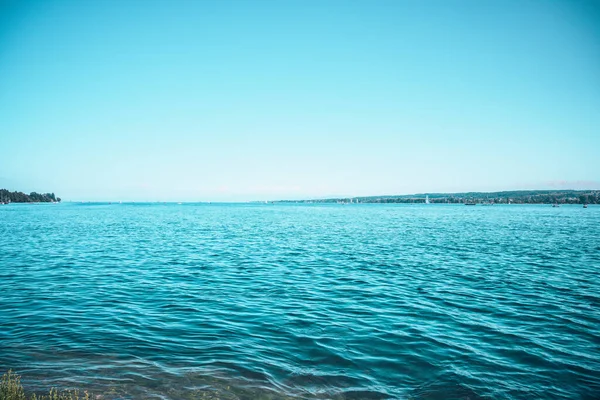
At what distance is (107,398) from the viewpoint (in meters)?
7.88

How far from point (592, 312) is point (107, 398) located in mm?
18701

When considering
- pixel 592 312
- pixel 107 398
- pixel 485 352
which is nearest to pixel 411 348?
pixel 485 352

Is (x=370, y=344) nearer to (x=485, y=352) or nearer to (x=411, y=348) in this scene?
(x=411, y=348)

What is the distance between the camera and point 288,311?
48.8 feet

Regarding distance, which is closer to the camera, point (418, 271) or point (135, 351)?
point (135, 351)

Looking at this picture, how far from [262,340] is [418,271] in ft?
48.7

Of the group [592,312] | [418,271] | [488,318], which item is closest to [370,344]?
[488,318]

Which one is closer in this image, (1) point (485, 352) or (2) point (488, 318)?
(1) point (485, 352)

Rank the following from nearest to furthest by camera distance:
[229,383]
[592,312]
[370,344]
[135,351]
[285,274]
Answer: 1. [229,383]
2. [135,351]
3. [370,344]
4. [592,312]
5. [285,274]

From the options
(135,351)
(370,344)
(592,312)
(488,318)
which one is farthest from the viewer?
(592,312)

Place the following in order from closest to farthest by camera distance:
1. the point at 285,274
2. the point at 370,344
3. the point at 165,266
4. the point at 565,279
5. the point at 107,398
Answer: the point at 107,398 < the point at 370,344 < the point at 565,279 < the point at 285,274 < the point at 165,266

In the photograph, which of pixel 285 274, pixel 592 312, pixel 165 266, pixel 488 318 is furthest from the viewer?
pixel 165 266

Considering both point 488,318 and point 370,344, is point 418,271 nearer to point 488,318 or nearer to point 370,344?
point 488,318

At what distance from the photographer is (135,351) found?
1069 centimetres
